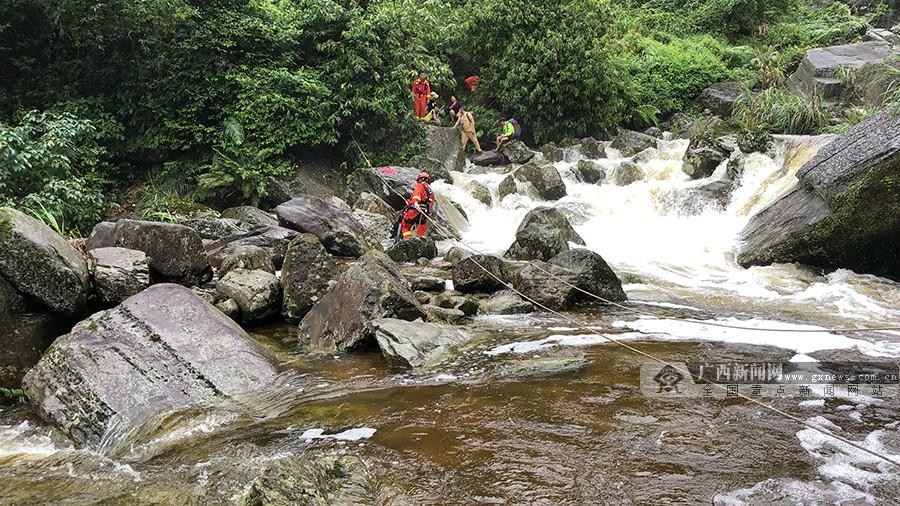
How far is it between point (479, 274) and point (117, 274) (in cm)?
440

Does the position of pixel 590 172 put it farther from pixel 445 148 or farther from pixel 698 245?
pixel 698 245

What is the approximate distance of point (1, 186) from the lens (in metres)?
8.85

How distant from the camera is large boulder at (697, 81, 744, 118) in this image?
762 inches

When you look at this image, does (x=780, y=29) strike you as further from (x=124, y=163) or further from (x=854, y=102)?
(x=124, y=163)

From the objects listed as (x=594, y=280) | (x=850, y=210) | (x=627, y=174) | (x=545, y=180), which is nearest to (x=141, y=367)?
(x=594, y=280)

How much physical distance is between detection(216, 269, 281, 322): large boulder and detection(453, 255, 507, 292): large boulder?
251 cm

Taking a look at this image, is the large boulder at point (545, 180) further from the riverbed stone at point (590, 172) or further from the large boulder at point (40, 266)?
the large boulder at point (40, 266)

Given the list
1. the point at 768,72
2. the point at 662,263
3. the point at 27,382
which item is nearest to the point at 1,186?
the point at 27,382

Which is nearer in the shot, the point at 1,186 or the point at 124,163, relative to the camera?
the point at 1,186

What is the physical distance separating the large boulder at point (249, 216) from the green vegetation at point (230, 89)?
937 mm

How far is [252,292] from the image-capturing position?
6.88m

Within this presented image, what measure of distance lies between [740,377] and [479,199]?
10.0m

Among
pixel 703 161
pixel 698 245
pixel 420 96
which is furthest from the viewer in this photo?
pixel 420 96

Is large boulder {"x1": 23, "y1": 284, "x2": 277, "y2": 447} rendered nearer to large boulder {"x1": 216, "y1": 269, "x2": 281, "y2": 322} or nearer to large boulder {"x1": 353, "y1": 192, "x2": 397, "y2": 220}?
large boulder {"x1": 216, "y1": 269, "x2": 281, "y2": 322}
